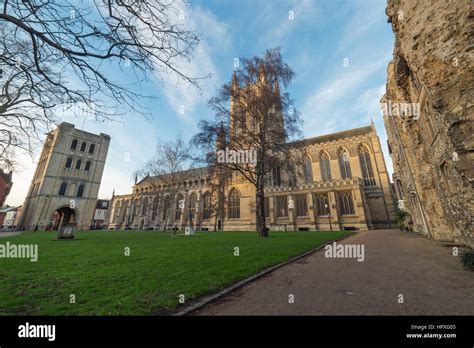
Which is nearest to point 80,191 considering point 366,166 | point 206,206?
point 206,206

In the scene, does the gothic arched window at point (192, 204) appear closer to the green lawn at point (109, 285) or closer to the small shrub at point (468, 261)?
the green lawn at point (109, 285)

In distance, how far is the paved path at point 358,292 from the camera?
306 cm

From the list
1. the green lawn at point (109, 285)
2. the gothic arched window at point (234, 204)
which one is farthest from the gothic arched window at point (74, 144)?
the green lawn at point (109, 285)

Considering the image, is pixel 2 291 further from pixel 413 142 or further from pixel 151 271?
pixel 413 142

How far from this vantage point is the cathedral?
29547 mm

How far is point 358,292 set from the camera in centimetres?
387

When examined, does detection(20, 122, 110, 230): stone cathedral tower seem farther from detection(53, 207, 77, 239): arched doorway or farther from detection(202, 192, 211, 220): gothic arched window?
detection(202, 192, 211, 220): gothic arched window

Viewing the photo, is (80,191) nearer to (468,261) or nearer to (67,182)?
(67,182)

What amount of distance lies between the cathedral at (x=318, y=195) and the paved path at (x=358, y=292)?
54.4ft

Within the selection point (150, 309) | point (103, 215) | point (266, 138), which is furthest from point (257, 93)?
point (103, 215)

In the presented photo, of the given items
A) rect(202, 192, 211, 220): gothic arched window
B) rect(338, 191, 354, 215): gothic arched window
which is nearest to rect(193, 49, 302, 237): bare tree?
rect(338, 191, 354, 215): gothic arched window

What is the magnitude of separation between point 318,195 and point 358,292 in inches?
1244

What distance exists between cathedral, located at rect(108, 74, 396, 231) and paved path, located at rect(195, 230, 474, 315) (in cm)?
1657
